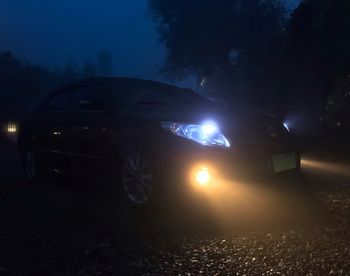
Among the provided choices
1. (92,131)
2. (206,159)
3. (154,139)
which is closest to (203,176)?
(206,159)

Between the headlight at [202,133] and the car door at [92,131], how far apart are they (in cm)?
84

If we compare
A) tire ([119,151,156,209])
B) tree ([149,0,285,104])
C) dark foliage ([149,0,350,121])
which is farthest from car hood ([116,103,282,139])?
tree ([149,0,285,104])

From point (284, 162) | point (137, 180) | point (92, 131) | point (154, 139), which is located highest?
point (92, 131)

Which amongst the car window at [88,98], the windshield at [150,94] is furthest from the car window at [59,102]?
the windshield at [150,94]

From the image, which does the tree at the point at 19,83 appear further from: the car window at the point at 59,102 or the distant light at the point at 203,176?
the distant light at the point at 203,176

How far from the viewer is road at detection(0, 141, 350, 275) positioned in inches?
131

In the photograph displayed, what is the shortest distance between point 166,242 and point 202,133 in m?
1.33

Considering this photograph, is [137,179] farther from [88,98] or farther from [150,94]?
[88,98]

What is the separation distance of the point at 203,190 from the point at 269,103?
627 inches

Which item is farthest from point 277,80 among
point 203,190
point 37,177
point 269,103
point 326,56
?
point 203,190

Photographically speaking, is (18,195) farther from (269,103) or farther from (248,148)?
(269,103)

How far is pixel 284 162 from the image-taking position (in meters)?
5.27

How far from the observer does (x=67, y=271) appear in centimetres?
331

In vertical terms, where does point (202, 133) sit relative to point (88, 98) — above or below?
below
